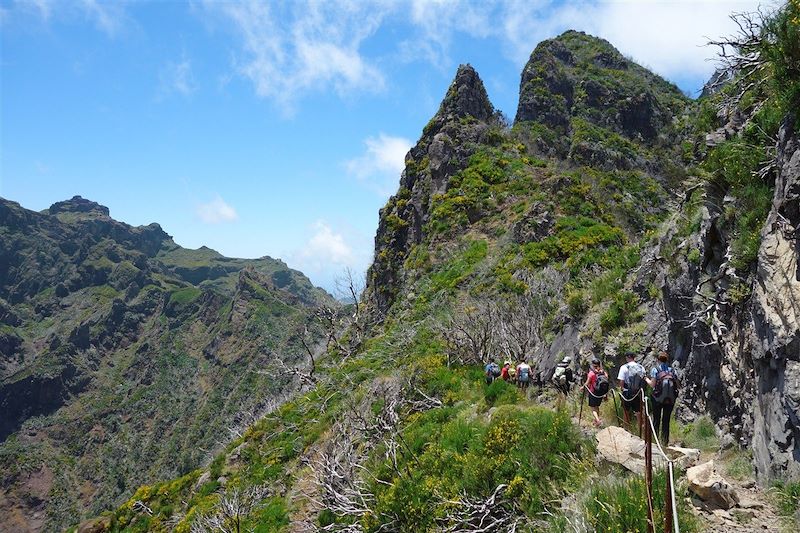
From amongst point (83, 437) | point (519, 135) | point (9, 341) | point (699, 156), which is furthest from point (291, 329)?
point (699, 156)

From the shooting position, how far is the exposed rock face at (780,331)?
17.2ft

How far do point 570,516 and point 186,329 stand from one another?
180 meters

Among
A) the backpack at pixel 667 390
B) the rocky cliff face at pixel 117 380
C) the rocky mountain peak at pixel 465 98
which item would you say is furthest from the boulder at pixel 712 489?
the rocky cliff face at pixel 117 380

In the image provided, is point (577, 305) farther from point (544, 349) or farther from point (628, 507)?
point (628, 507)

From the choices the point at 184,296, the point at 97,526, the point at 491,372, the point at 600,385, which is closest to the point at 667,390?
the point at 600,385

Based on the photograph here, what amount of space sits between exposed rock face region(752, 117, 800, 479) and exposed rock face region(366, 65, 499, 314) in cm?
2941

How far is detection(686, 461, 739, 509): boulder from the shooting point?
512 centimetres

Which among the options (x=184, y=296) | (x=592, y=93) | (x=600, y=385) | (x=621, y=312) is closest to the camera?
(x=600, y=385)

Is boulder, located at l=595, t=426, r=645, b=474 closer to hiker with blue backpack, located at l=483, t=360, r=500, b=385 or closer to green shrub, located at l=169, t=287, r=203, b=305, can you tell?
hiker with blue backpack, located at l=483, t=360, r=500, b=385

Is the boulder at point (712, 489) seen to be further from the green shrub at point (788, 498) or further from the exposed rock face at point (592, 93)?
the exposed rock face at point (592, 93)

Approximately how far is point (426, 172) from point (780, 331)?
34.6 metres

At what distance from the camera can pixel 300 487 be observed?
14.5 metres

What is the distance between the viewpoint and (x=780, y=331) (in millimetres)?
5539

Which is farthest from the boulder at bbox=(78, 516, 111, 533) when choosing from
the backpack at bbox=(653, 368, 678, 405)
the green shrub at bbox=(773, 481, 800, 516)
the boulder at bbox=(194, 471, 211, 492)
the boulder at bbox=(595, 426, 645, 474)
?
the green shrub at bbox=(773, 481, 800, 516)
